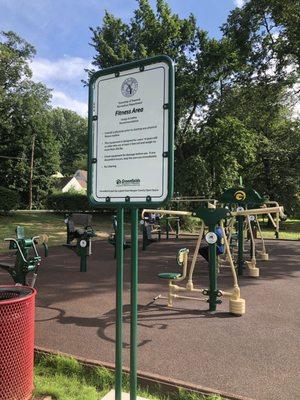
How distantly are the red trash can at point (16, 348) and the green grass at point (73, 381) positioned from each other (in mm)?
249

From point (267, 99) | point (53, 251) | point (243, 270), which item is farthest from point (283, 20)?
point (53, 251)

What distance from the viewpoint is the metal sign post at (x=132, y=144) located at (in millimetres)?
2371

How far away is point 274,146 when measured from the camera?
29.0 meters

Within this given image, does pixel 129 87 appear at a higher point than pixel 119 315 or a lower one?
higher

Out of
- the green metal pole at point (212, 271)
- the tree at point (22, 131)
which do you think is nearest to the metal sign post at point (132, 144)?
the green metal pole at point (212, 271)

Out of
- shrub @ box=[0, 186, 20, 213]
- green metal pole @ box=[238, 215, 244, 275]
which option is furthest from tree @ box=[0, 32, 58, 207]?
green metal pole @ box=[238, 215, 244, 275]

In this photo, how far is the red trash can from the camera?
278 cm

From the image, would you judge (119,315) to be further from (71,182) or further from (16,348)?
(71,182)

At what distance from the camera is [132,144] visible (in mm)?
2465

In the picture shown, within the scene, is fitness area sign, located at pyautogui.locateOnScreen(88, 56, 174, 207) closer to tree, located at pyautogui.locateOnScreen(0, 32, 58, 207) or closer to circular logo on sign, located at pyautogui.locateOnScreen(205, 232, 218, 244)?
circular logo on sign, located at pyautogui.locateOnScreen(205, 232, 218, 244)

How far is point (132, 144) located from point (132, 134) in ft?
0.20

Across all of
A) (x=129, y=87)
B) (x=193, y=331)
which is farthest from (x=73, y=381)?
(x=129, y=87)

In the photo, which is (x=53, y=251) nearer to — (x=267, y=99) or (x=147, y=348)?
(x=147, y=348)

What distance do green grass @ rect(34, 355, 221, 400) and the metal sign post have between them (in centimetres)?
65
